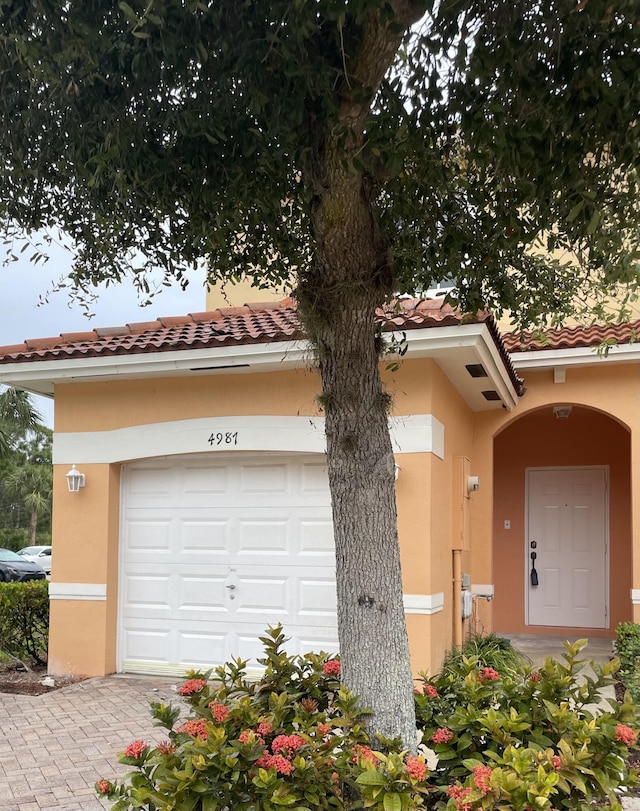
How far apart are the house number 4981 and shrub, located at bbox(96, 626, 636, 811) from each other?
442 centimetres

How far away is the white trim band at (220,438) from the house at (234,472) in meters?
0.02

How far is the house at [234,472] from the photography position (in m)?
7.73

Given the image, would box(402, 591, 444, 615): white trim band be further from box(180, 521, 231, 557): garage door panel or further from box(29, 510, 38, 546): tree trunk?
box(29, 510, 38, 546): tree trunk

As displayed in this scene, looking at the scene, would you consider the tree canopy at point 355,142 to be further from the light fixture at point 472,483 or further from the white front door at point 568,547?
the white front door at point 568,547

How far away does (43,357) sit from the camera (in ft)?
27.7

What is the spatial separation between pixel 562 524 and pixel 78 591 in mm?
7346

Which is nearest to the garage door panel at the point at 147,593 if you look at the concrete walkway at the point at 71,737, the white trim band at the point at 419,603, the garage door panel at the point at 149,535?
the garage door panel at the point at 149,535

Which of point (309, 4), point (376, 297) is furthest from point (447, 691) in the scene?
point (309, 4)

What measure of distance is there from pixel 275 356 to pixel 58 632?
13.6ft

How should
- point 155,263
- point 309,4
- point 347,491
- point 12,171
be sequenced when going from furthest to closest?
point 155,263, point 12,171, point 347,491, point 309,4

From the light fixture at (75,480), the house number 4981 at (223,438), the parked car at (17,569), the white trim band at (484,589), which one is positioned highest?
the house number 4981 at (223,438)

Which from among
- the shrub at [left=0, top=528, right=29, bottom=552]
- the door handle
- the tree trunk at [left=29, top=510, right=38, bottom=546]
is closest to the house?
the door handle

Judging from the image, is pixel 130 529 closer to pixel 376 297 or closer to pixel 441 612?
pixel 441 612

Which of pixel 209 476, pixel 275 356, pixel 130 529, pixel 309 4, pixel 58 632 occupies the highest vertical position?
pixel 309 4
